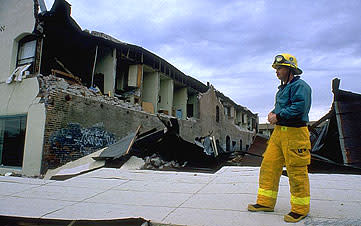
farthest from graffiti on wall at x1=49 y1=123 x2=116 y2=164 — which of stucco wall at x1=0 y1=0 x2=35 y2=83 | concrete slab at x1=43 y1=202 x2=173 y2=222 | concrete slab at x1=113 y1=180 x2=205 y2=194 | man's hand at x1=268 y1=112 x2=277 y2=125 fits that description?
man's hand at x1=268 y1=112 x2=277 y2=125

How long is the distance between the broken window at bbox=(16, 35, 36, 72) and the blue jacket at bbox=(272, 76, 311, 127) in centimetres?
1105

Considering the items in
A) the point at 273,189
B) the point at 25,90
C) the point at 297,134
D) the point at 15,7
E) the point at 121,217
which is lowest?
the point at 121,217

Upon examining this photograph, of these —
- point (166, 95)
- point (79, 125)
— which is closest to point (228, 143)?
point (166, 95)

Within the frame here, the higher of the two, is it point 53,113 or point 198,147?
point 53,113

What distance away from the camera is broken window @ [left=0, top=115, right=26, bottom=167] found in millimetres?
10289

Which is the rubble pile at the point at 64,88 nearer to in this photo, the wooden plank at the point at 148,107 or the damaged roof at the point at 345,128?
the wooden plank at the point at 148,107

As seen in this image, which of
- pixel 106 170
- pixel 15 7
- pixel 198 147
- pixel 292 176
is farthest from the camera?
pixel 15 7

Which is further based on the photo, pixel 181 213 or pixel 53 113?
pixel 53 113

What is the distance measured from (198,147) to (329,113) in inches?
152

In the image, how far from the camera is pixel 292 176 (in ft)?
8.49

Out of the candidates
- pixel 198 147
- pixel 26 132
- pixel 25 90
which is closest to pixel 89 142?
pixel 26 132

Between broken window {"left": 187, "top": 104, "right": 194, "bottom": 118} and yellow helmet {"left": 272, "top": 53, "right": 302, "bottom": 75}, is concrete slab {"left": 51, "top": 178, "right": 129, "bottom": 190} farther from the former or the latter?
broken window {"left": 187, "top": 104, "right": 194, "bottom": 118}

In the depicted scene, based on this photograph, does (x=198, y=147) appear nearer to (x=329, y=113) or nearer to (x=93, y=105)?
(x=329, y=113)

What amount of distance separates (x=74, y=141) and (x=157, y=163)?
170 inches
